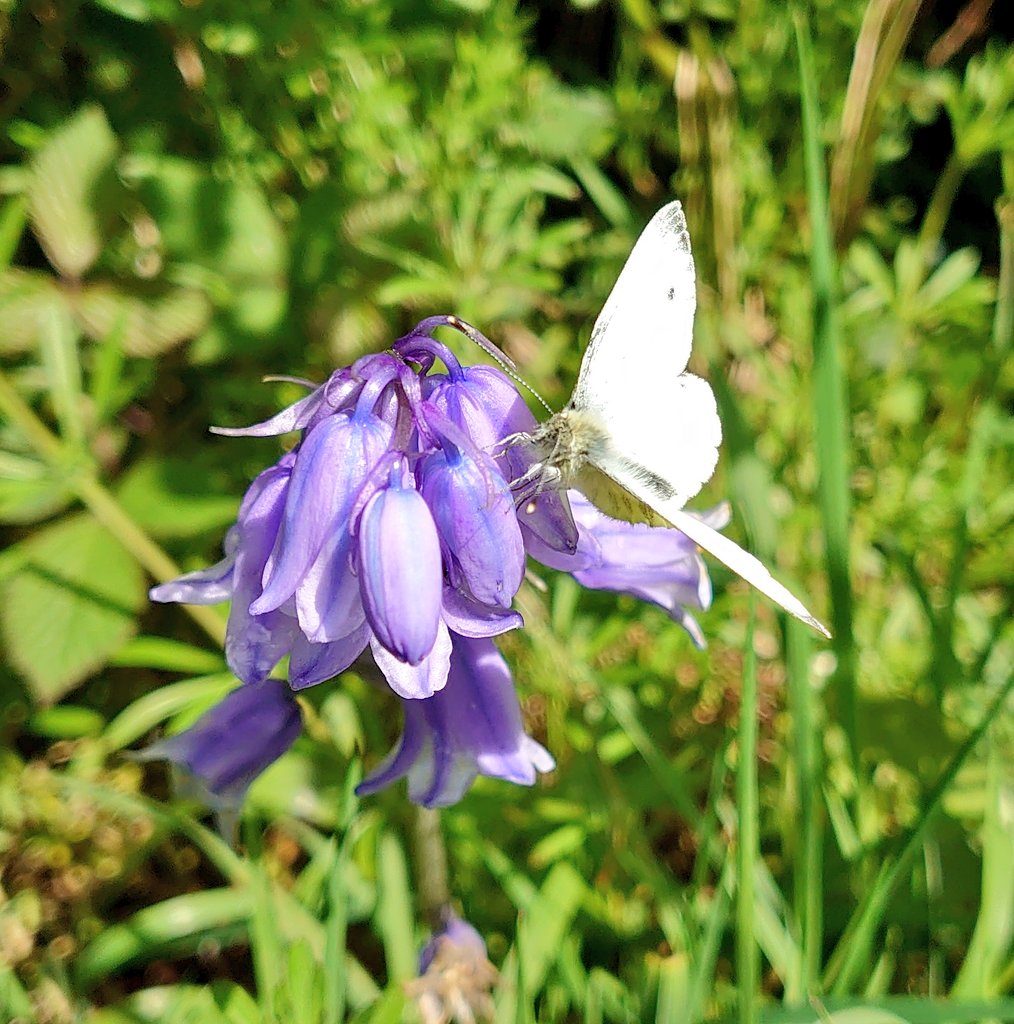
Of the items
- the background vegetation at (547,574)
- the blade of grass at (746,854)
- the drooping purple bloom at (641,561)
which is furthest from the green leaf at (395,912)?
the drooping purple bloom at (641,561)

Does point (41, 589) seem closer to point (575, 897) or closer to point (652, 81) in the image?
point (575, 897)

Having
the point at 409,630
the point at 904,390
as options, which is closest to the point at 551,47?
the point at 904,390

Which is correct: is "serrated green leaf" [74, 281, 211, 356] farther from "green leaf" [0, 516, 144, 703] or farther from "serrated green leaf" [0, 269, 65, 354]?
"green leaf" [0, 516, 144, 703]

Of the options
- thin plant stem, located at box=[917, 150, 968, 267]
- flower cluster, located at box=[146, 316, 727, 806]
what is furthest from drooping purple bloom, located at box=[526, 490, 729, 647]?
thin plant stem, located at box=[917, 150, 968, 267]

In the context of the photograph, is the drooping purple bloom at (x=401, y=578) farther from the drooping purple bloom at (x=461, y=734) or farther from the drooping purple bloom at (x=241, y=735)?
the drooping purple bloom at (x=241, y=735)

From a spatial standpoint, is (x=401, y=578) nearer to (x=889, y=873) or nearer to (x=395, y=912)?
(x=889, y=873)

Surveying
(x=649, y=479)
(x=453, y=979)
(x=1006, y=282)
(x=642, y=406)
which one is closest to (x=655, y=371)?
(x=642, y=406)
